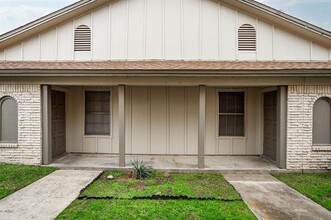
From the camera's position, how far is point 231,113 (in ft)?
33.7

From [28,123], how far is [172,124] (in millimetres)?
4987

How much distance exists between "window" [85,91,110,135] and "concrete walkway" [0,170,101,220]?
290cm

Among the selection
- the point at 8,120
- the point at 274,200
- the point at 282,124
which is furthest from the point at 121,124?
the point at 282,124

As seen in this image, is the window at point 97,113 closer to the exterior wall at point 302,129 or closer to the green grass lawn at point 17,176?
the green grass lawn at point 17,176

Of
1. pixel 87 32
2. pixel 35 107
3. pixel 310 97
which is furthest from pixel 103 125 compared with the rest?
pixel 310 97

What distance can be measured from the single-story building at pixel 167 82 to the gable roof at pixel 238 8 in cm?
4

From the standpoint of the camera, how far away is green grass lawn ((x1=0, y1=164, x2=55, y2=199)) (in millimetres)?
6281

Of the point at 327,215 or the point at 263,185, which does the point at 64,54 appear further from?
the point at 327,215

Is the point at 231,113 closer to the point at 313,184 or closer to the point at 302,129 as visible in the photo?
the point at 302,129

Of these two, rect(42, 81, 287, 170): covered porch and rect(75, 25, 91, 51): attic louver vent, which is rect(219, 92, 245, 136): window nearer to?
rect(42, 81, 287, 170): covered porch

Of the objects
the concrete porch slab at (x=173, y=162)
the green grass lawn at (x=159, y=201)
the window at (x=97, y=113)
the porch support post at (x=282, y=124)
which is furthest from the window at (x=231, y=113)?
the window at (x=97, y=113)

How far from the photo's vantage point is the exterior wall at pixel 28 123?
8.38 meters

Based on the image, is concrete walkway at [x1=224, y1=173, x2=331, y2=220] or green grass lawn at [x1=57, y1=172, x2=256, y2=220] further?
concrete walkway at [x1=224, y1=173, x2=331, y2=220]

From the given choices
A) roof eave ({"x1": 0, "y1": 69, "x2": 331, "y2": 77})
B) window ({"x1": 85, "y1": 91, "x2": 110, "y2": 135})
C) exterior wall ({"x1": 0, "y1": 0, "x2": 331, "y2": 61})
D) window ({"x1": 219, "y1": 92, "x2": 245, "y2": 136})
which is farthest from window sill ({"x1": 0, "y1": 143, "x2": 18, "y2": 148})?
window ({"x1": 219, "y1": 92, "x2": 245, "y2": 136})
